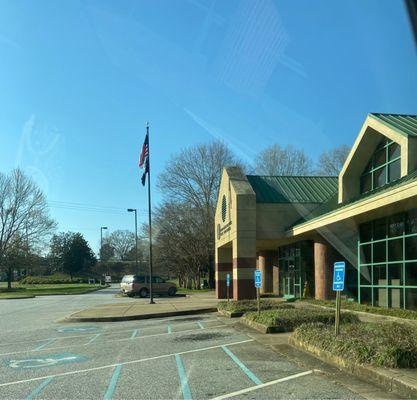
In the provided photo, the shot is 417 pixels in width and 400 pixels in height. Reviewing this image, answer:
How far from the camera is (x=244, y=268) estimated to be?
26.1 meters

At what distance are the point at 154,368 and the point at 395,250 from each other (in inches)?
451

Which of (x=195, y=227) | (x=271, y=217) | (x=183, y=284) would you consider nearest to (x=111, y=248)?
(x=183, y=284)

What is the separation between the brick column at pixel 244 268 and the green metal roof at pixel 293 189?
2.92 m

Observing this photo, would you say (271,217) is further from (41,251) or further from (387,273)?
(41,251)

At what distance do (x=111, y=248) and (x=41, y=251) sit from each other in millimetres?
71873

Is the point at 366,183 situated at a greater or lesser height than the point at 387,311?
greater

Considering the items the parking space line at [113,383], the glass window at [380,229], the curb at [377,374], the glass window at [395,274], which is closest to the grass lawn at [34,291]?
the glass window at [380,229]

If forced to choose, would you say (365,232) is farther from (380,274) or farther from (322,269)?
(322,269)

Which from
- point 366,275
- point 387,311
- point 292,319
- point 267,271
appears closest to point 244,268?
point 366,275

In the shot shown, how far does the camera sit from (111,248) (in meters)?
136

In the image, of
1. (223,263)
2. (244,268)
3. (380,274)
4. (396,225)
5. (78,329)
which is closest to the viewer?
(78,329)

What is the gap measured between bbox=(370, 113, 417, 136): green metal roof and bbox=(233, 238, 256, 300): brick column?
959 cm

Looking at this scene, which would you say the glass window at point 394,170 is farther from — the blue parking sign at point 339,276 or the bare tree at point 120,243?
the bare tree at point 120,243

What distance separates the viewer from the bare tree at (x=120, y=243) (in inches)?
5355
